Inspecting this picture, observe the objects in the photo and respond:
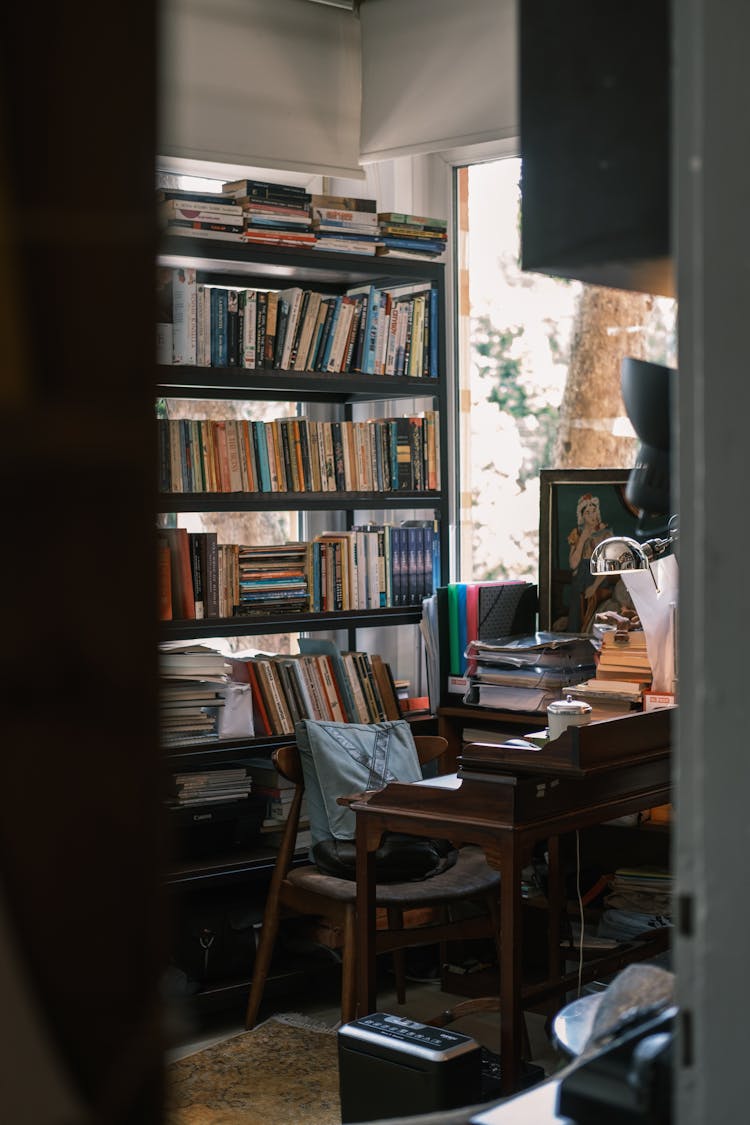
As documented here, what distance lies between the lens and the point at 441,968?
4172 mm

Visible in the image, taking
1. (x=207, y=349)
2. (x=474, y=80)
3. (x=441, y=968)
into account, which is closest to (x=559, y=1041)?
(x=441, y=968)

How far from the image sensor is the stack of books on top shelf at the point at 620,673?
141 inches

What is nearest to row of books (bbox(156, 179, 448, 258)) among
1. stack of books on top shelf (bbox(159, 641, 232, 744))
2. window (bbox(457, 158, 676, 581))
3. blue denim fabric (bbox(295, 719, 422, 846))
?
window (bbox(457, 158, 676, 581))

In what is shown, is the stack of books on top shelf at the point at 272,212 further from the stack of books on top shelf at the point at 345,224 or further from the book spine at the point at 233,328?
the book spine at the point at 233,328

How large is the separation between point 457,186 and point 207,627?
1926 mm

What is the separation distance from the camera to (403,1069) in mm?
2656

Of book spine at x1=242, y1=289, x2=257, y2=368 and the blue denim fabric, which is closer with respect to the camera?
the blue denim fabric

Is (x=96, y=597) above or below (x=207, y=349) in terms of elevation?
below

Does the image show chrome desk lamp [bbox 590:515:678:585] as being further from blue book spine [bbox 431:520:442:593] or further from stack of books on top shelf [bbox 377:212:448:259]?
stack of books on top shelf [bbox 377:212:448:259]

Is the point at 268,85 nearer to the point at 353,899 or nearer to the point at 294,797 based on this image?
the point at 294,797

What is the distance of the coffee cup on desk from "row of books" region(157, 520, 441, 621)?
47.9 inches

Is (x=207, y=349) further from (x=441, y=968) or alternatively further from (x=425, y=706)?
(x=441, y=968)

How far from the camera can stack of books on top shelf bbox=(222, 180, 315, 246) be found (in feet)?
13.8

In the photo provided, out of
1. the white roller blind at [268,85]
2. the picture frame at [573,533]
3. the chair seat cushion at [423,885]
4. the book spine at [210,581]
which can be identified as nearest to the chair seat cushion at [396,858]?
the chair seat cushion at [423,885]
